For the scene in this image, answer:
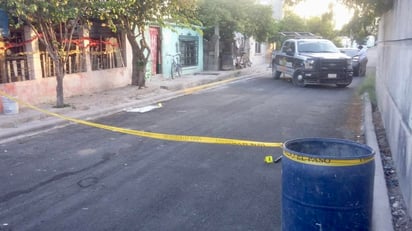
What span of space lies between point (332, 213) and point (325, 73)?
1428cm

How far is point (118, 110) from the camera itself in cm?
1182

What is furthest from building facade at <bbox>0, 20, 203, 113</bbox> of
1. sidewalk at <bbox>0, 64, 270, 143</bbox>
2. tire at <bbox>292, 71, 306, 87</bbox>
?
tire at <bbox>292, 71, 306, 87</bbox>

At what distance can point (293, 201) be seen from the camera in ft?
10.1

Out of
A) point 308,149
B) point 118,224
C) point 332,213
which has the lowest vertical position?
point 118,224

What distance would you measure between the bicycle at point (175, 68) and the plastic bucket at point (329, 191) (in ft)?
56.9

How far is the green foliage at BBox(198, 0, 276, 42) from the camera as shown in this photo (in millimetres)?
23156

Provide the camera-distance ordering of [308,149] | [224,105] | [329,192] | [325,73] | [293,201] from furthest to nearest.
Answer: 1. [325,73]
2. [224,105]
3. [308,149]
4. [293,201]
5. [329,192]

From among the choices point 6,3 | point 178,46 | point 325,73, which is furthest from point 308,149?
point 178,46

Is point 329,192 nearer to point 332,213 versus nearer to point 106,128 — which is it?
point 332,213

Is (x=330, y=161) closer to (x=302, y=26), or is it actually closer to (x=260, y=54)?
(x=260, y=54)

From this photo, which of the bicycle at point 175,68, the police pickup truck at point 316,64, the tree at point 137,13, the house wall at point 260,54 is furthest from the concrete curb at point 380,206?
the house wall at point 260,54

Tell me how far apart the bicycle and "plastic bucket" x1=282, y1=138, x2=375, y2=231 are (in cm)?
1735

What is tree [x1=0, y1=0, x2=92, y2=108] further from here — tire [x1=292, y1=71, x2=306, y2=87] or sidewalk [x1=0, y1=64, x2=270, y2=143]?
tire [x1=292, y1=71, x2=306, y2=87]

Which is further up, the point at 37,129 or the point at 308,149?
the point at 308,149
